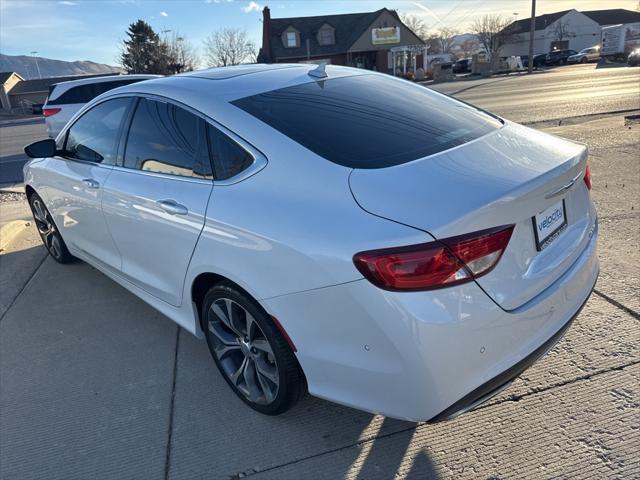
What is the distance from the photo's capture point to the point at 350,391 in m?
2.03

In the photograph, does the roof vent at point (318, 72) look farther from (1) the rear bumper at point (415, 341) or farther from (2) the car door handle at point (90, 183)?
(2) the car door handle at point (90, 183)

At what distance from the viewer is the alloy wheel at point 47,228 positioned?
4.57m

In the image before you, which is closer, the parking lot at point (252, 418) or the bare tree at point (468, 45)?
the parking lot at point (252, 418)

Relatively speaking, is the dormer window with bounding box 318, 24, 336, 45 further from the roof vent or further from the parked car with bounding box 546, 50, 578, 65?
the roof vent

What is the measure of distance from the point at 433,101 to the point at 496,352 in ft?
5.42

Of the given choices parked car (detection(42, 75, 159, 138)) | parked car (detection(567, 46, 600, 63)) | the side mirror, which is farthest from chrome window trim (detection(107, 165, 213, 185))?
parked car (detection(567, 46, 600, 63))

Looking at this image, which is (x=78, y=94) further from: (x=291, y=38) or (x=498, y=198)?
(x=291, y=38)

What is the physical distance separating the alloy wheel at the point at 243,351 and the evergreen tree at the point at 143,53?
59.0 metres

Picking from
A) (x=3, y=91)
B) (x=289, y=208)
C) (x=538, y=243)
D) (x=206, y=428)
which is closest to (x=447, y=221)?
(x=538, y=243)

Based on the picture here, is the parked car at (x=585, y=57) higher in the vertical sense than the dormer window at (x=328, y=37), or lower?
lower

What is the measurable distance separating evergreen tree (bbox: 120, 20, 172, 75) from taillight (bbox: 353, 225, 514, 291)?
59933 mm

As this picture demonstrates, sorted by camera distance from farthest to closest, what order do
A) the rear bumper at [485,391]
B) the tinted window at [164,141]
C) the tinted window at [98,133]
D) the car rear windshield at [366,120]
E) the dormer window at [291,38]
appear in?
the dormer window at [291,38]
the tinted window at [98,133]
the tinted window at [164,141]
the car rear windshield at [366,120]
the rear bumper at [485,391]

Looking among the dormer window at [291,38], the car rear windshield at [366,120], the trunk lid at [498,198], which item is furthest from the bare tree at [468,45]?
the trunk lid at [498,198]

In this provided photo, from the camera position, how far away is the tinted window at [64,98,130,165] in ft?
10.9
